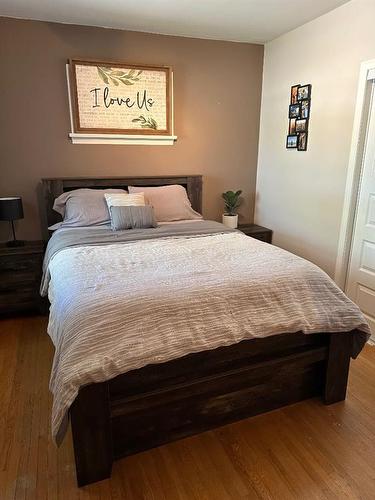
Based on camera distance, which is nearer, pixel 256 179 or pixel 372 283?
pixel 372 283

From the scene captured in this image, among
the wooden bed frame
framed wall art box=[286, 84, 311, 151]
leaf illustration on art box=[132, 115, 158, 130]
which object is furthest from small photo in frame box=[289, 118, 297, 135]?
Result: the wooden bed frame

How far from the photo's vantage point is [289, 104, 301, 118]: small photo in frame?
3.26 meters

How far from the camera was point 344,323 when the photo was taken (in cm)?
191

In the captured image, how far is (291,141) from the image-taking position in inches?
134

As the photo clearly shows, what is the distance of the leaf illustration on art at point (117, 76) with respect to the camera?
321 centimetres

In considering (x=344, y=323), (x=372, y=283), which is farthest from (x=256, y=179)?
(x=344, y=323)

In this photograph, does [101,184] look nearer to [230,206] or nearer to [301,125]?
[230,206]

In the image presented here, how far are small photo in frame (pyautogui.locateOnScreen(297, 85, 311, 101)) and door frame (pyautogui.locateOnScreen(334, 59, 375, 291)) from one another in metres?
0.57

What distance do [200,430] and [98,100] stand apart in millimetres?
2880

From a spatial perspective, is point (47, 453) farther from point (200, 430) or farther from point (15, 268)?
point (15, 268)

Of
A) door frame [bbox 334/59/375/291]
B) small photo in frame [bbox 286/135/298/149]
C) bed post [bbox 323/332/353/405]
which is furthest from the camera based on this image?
small photo in frame [bbox 286/135/298/149]

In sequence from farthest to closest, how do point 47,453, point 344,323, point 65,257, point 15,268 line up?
point 15,268
point 65,257
point 344,323
point 47,453

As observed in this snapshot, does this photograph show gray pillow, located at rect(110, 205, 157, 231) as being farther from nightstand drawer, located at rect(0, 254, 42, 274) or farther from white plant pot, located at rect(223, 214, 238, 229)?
white plant pot, located at rect(223, 214, 238, 229)

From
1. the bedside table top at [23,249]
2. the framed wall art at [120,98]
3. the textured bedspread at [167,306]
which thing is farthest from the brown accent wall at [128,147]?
the textured bedspread at [167,306]
